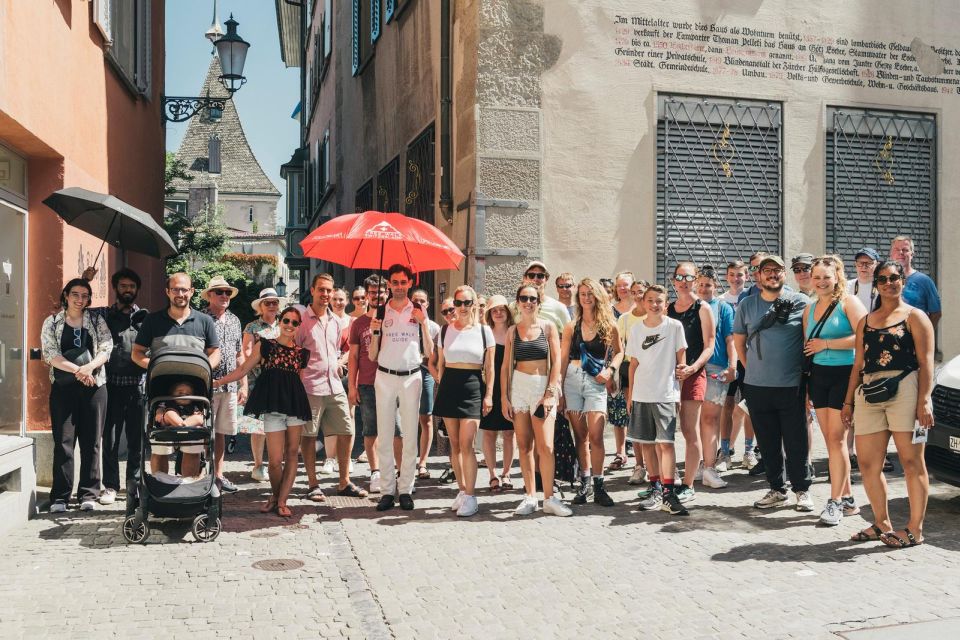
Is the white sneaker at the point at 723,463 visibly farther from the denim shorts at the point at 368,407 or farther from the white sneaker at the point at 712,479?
the denim shorts at the point at 368,407

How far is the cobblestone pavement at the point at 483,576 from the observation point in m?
4.82

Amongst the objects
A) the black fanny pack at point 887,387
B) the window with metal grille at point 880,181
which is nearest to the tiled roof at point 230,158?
the window with metal grille at point 880,181

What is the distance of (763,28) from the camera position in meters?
11.7

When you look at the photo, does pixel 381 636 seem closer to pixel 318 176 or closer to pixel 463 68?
pixel 463 68

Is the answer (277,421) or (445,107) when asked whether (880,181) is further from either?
(277,421)

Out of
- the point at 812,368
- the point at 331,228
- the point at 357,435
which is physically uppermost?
the point at 331,228

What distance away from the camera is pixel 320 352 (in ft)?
26.8

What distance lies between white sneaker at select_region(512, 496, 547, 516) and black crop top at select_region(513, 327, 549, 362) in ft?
3.68

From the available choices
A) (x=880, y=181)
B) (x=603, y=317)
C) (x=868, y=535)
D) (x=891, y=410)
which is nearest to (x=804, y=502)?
(x=868, y=535)

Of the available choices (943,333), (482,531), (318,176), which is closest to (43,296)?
(482,531)

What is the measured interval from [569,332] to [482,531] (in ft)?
6.11

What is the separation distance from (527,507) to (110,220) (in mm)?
4411

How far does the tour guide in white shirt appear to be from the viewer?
7688 mm

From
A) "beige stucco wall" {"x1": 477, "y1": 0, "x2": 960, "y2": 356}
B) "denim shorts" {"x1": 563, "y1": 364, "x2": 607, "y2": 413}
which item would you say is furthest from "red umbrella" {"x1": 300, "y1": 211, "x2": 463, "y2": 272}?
"beige stucco wall" {"x1": 477, "y1": 0, "x2": 960, "y2": 356}
